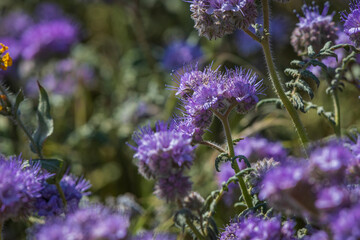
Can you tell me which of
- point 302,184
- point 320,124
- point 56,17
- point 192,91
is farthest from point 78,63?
point 302,184

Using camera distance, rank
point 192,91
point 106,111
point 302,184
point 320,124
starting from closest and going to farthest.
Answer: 1. point 302,184
2. point 192,91
3. point 320,124
4. point 106,111

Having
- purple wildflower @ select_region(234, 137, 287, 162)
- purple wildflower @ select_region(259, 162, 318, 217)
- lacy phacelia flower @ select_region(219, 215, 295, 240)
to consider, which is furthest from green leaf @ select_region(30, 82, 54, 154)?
purple wildflower @ select_region(259, 162, 318, 217)

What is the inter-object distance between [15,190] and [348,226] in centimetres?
148

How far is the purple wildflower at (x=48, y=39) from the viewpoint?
605cm

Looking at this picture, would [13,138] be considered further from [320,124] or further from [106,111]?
[320,124]

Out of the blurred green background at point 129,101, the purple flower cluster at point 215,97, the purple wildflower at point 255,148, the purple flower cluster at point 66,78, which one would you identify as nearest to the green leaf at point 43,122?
the purple flower cluster at point 215,97

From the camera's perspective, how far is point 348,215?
6.09 ft

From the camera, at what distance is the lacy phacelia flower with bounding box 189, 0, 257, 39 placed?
2.84m

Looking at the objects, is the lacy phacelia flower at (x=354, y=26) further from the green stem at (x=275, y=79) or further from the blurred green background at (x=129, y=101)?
the blurred green background at (x=129, y=101)

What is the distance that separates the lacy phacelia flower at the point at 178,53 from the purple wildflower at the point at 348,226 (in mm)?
4177

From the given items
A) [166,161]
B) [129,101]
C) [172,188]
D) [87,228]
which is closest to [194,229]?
[172,188]

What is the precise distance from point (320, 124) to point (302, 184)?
306 cm

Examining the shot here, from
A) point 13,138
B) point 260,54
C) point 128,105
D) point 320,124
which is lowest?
point 13,138

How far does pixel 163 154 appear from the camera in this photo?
95.0 inches
